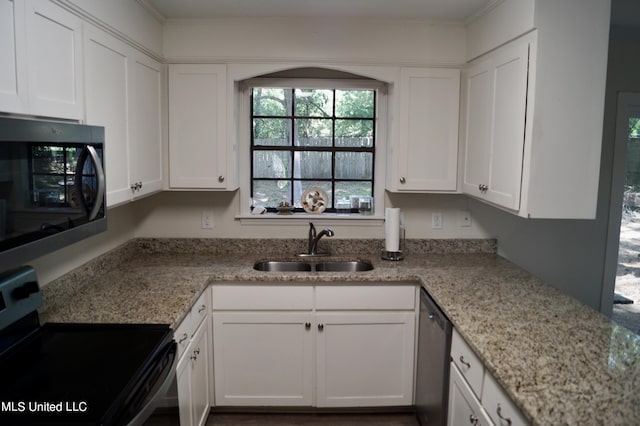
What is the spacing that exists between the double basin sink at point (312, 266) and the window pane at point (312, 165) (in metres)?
0.64

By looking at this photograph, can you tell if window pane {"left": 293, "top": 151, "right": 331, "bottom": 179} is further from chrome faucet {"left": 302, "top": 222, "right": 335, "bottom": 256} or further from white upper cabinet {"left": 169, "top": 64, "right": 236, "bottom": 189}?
white upper cabinet {"left": 169, "top": 64, "right": 236, "bottom": 189}

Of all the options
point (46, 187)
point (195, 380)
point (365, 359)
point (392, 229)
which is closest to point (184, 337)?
point (195, 380)

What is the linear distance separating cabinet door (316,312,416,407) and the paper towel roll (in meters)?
0.48

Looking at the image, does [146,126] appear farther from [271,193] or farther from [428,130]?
[428,130]

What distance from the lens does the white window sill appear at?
3203 mm

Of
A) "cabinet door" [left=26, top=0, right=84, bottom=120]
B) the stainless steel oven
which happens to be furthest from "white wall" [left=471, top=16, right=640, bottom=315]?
"cabinet door" [left=26, top=0, right=84, bottom=120]

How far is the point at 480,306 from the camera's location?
2.13 m

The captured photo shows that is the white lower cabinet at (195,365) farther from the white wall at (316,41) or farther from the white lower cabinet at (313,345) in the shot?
the white wall at (316,41)

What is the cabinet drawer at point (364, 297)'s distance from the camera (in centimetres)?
265

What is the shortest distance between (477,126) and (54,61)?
6.97ft

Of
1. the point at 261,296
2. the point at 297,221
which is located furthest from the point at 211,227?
the point at 261,296

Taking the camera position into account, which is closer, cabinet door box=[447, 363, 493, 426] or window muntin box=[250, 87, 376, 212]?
cabinet door box=[447, 363, 493, 426]

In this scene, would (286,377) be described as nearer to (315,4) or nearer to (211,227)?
(211,227)

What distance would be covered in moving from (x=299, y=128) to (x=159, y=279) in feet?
4.68
